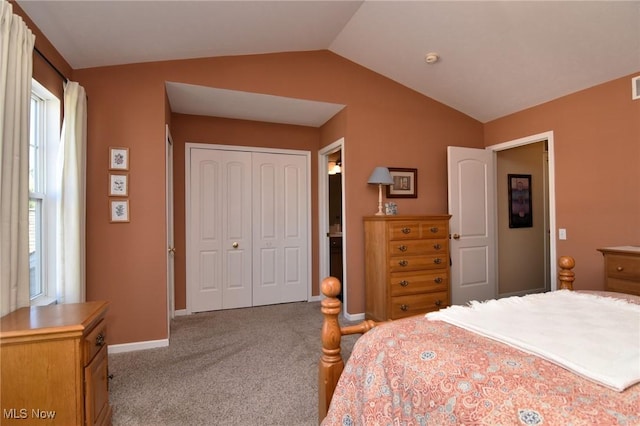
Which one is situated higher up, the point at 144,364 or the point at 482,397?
the point at 482,397

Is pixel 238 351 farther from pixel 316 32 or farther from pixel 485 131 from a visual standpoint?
pixel 485 131

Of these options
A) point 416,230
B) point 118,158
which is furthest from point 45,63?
point 416,230

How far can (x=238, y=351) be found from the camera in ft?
9.14

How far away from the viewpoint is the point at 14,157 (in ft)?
5.22

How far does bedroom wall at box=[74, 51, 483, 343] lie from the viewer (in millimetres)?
2764

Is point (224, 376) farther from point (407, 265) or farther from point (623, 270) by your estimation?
point (623, 270)

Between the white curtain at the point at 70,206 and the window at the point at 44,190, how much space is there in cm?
10

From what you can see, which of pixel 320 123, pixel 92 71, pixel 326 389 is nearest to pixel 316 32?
pixel 320 123

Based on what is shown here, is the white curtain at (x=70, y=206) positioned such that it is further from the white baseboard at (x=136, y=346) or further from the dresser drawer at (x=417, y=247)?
the dresser drawer at (x=417, y=247)

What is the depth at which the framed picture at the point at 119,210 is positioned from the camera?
2775 millimetres

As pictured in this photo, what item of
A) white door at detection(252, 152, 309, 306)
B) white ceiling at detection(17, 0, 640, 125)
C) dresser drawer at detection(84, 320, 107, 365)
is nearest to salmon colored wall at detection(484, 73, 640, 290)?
white ceiling at detection(17, 0, 640, 125)

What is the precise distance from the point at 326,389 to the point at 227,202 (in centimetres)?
304

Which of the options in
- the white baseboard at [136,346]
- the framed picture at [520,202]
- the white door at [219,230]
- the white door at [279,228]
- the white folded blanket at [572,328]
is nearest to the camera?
the white folded blanket at [572,328]

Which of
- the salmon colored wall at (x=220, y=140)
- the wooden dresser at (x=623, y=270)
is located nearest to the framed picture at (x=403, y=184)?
the salmon colored wall at (x=220, y=140)
